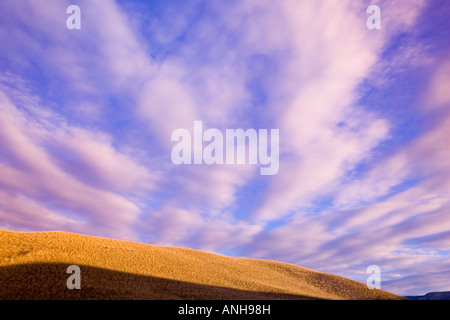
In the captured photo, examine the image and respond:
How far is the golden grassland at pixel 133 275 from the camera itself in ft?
51.3

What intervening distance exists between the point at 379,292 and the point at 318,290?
499 centimetres

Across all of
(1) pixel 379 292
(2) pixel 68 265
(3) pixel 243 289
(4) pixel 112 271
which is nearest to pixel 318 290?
(1) pixel 379 292

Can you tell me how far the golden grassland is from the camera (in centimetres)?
1564

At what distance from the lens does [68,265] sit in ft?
58.9

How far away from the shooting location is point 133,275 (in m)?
18.6

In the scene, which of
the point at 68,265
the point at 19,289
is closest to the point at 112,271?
the point at 68,265

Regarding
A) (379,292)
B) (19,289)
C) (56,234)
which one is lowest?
(379,292)
